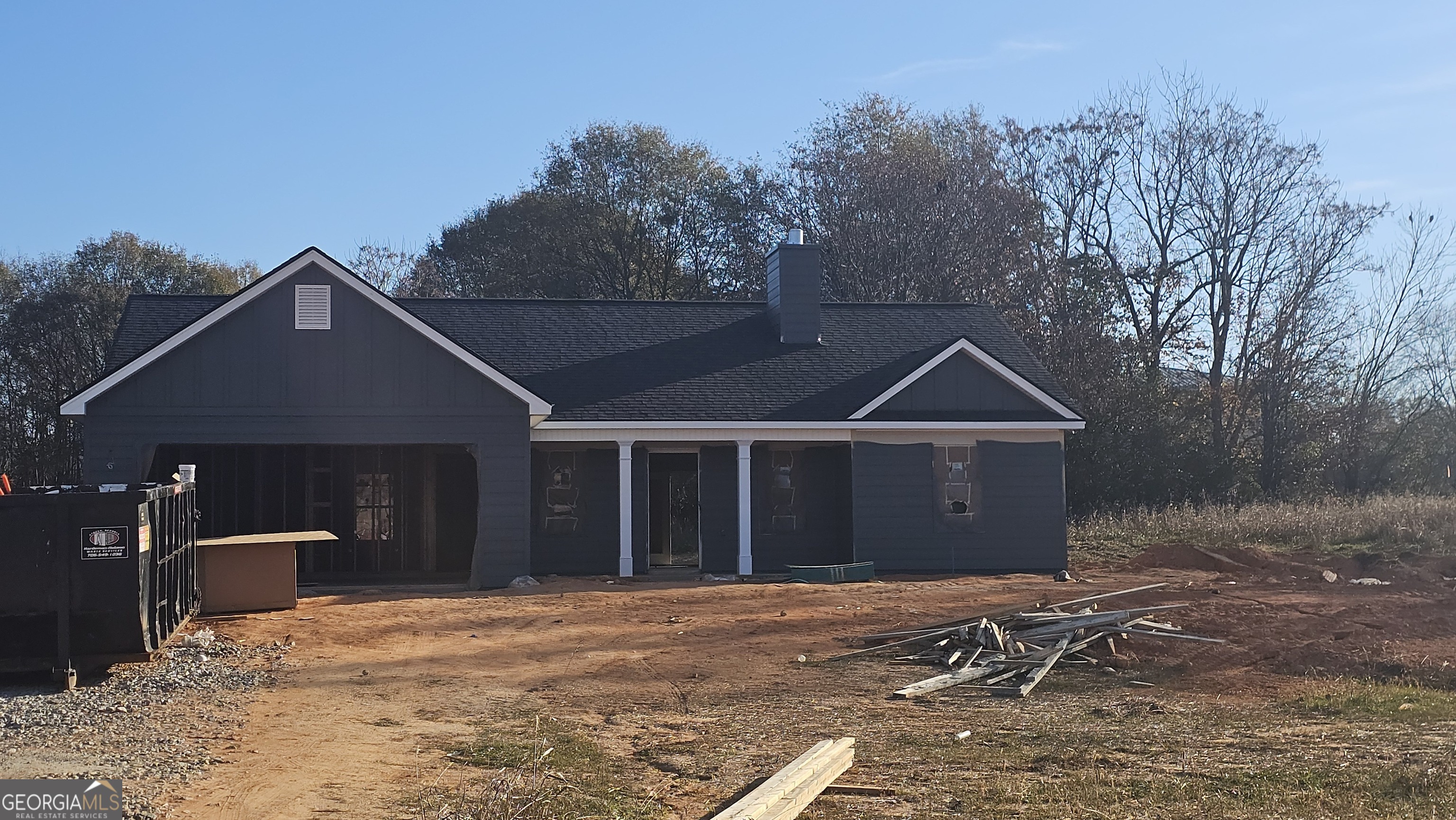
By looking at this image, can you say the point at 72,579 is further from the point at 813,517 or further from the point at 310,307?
the point at 813,517

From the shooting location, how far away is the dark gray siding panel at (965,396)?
20359mm

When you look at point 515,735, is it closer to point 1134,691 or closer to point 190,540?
point 1134,691

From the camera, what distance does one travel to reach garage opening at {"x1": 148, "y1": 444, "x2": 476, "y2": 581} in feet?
66.7

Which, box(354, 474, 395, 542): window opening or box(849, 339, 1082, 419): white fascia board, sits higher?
box(849, 339, 1082, 419): white fascia board

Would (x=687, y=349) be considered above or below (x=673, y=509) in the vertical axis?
above

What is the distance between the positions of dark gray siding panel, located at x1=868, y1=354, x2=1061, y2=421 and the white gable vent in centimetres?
874

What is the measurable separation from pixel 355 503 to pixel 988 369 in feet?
35.1

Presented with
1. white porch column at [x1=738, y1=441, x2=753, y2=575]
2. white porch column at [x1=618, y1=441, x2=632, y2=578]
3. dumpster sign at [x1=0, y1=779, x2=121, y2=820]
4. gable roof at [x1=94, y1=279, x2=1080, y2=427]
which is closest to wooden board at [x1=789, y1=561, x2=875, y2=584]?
white porch column at [x1=738, y1=441, x2=753, y2=575]

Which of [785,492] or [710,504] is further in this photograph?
[785,492]

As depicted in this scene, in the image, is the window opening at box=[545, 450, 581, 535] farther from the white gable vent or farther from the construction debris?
the construction debris

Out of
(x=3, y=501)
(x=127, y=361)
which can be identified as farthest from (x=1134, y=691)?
(x=127, y=361)

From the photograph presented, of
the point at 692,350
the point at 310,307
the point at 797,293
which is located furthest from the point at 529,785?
the point at 797,293

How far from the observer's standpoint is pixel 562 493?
20.2 meters

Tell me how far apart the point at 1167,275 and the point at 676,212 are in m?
15.3
